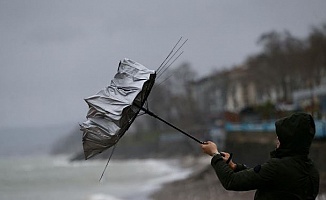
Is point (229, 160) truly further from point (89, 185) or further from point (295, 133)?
point (89, 185)

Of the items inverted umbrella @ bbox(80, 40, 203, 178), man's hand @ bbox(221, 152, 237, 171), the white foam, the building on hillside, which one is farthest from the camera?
the building on hillside

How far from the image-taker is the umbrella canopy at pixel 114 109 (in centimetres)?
393

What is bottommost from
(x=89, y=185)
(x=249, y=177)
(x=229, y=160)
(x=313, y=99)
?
(x=249, y=177)

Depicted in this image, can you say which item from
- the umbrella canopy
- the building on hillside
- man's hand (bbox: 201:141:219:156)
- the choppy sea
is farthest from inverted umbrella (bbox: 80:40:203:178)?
the building on hillside

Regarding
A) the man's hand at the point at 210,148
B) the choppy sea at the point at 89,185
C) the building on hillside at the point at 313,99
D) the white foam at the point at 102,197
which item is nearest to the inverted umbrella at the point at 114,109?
the man's hand at the point at 210,148

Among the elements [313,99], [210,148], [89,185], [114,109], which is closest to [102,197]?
[89,185]

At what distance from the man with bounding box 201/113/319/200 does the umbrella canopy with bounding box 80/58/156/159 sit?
985mm

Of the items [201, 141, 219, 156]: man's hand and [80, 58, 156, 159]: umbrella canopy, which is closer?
[201, 141, 219, 156]: man's hand

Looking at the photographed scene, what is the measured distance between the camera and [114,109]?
394 centimetres

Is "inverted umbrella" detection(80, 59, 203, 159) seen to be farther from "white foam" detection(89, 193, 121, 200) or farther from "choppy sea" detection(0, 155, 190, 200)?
"white foam" detection(89, 193, 121, 200)

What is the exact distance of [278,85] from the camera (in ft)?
238

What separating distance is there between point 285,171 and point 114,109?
1274 mm

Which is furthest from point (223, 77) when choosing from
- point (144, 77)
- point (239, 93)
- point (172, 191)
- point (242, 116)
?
point (144, 77)

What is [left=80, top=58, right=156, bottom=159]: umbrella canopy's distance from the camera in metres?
3.93
